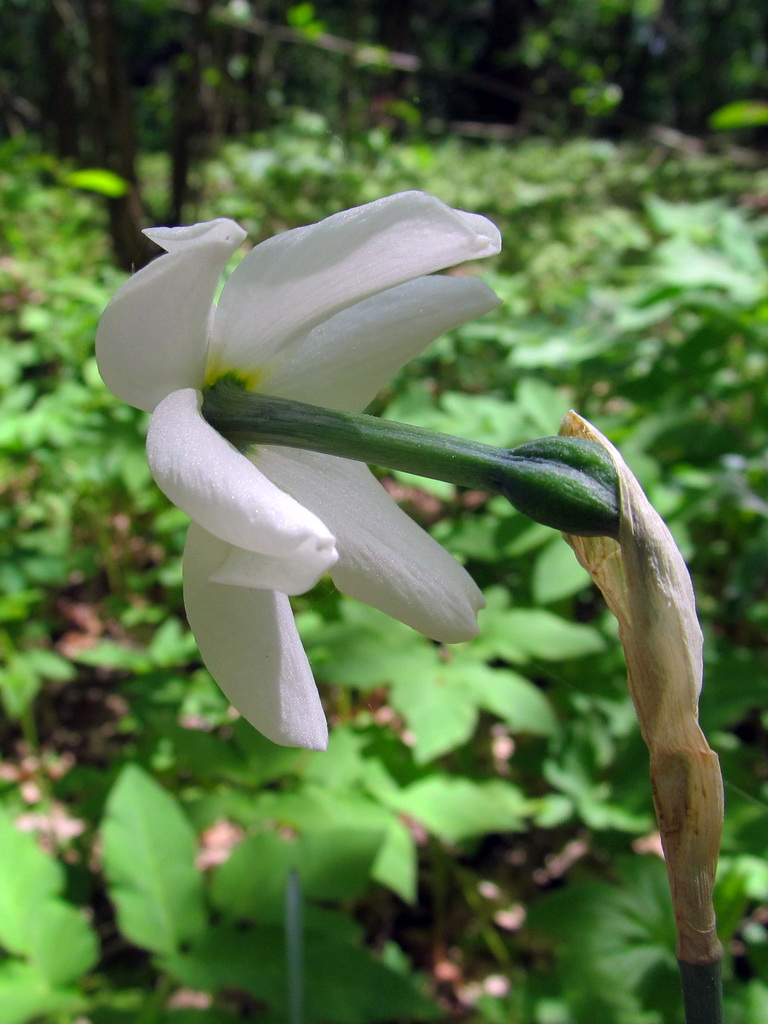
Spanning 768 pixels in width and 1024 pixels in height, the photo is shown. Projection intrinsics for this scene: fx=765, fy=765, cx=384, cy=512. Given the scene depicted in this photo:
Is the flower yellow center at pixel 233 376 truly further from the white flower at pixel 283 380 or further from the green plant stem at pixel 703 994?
the green plant stem at pixel 703 994

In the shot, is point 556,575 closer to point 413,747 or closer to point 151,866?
point 413,747

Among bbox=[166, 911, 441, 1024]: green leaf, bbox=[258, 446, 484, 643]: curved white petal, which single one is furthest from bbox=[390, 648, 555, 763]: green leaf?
bbox=[258, 446, 484, 643]: curved white petal

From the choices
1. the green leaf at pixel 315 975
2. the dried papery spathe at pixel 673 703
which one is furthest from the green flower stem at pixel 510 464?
the green leaf at pixel 315 975

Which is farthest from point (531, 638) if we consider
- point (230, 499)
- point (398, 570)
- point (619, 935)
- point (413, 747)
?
point (230, 499)

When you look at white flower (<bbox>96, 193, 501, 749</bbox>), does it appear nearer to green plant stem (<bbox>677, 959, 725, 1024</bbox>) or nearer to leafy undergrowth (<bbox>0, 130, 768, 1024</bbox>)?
leafy undergrowth (<bbox>0, 130, 768, 1024</bbox>)

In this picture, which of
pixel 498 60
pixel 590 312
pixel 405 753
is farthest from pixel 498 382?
pixel 498 60
